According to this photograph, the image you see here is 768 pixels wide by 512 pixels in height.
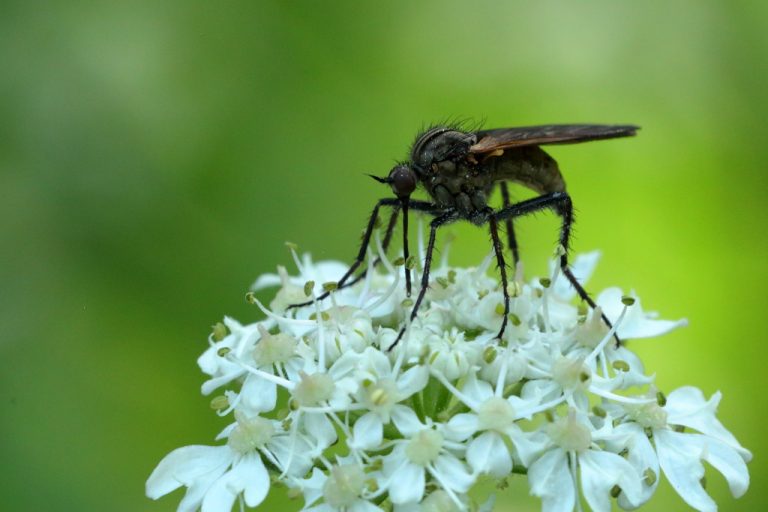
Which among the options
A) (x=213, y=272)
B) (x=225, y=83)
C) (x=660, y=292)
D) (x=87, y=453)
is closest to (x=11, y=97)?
(x=225, y=83)

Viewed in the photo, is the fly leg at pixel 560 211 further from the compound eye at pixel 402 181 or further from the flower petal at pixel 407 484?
the flower petal at pixel 407 484

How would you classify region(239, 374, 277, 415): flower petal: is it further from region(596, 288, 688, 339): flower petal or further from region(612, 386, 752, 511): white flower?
region(596, 288, 688, 339): flower petal

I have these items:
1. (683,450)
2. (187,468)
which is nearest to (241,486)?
(187,468)

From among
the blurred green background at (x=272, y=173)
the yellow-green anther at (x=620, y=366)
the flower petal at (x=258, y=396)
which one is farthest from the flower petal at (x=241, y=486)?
the blurred green background at (x=272, y=173)

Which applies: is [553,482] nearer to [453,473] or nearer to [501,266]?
[453,473]

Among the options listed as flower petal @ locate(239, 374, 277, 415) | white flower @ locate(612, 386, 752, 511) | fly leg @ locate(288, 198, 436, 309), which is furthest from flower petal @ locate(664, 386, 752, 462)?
flower petal @ locate(239, 374, 277, 415)

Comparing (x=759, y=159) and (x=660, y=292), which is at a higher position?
(x=759, y=159)

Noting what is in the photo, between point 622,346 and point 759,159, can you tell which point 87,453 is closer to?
point 622,346
